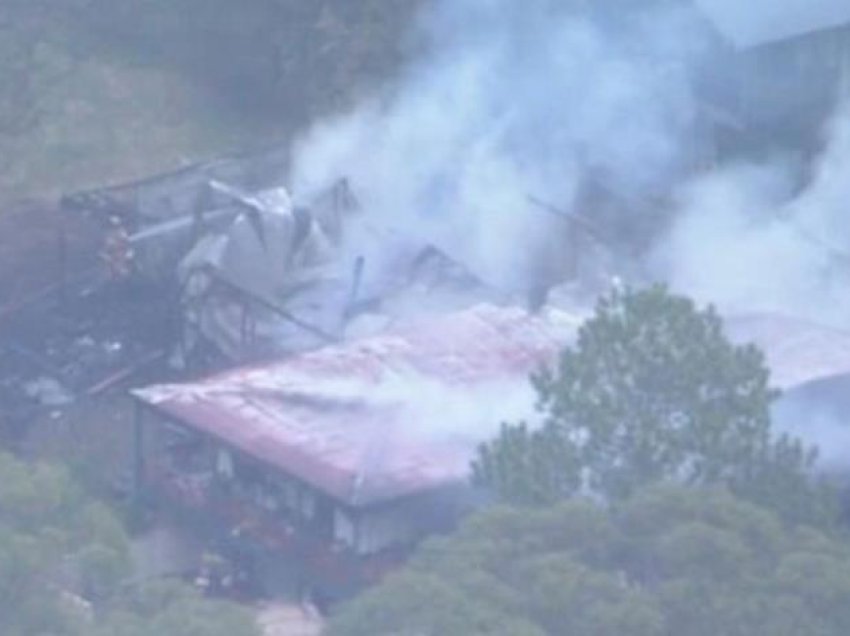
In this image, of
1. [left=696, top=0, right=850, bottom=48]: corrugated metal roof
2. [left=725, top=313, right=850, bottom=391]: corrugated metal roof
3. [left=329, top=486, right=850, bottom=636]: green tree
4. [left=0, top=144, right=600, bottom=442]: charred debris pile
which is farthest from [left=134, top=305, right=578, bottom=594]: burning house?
[left=696, top=0, right=850, bottom=48]: corrugated metal roof

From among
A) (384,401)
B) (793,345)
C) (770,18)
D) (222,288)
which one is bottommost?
(384,401)

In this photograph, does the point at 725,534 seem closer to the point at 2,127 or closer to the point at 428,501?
the point at 428,501

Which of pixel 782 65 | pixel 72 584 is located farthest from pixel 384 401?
pixel 782 65

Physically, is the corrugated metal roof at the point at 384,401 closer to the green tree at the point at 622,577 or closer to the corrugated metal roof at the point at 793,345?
the corrugated metal roof at the point at 793,345

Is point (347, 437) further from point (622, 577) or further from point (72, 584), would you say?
point (622, 577)

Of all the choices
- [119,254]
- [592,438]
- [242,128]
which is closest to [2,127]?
[242,128]

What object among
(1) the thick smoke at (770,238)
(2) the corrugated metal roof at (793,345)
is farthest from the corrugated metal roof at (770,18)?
(2) the corrugated metal roof at (793,345)
